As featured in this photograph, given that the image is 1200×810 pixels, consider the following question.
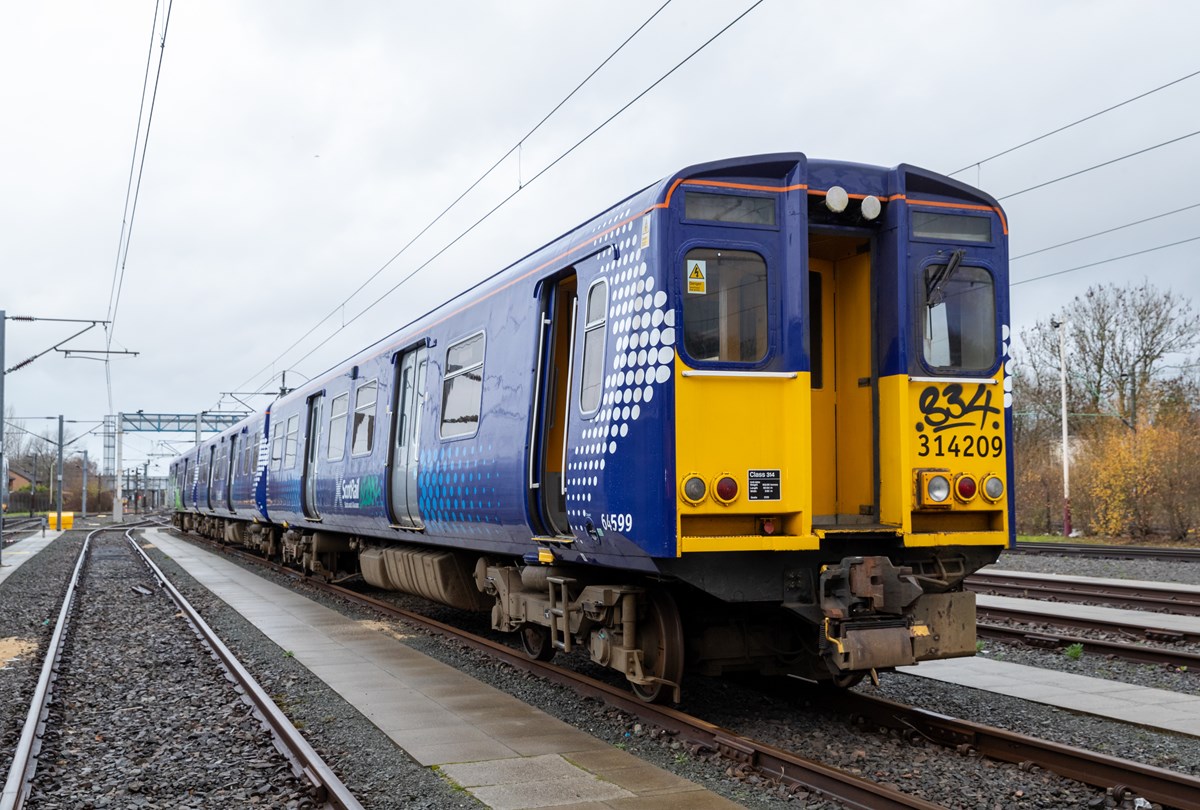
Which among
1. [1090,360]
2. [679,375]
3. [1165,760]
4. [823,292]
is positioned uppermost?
[1090,360]

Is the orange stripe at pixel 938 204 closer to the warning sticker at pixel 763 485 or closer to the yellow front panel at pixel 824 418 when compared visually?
the yellow front panel at pixel 824 418

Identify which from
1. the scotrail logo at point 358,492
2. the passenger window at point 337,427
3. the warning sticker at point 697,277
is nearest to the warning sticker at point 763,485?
the warning sticker at point 697,277

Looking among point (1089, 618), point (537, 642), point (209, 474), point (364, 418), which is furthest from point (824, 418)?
point (209, 474)

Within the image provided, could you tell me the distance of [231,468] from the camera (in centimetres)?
2628

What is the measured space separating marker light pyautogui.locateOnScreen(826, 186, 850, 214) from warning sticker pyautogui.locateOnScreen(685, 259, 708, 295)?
2.94 ft

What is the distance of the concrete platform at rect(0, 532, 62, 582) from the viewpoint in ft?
75.3

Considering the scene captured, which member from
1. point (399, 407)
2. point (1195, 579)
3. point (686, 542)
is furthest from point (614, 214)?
point (1195, 579)

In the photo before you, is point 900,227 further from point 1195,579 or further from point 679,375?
point 1195,579

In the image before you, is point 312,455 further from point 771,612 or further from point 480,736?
point 771,612

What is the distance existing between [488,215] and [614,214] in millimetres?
7865

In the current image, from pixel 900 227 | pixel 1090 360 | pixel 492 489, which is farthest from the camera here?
pixel 1090 360

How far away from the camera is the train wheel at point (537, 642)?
29.5 feet

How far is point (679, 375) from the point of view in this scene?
6.21 m

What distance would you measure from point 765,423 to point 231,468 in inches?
880
